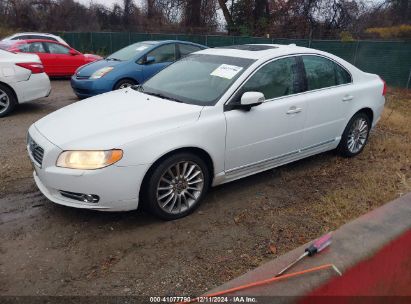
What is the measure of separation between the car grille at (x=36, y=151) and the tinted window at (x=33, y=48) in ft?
28.6

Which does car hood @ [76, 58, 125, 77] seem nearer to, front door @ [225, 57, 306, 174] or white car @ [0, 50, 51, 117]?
white car @ [0, 50, 51, 117]

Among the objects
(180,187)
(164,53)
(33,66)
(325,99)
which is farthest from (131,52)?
(180,187)

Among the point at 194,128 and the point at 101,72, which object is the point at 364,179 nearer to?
the point at 194,128

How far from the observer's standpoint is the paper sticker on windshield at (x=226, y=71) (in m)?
4.10

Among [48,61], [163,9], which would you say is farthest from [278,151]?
[163,9]

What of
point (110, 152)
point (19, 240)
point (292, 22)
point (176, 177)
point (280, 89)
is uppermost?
point (292, 22)

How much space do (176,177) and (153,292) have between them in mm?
1174

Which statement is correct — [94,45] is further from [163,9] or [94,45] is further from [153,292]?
[153,292]

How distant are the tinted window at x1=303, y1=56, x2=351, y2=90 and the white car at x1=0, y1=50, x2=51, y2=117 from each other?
5.39 metres

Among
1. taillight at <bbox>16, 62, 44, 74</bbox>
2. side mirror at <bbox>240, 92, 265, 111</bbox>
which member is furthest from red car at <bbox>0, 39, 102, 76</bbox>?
side mirror at <bbox>240, 92, 265, 111</bbox>

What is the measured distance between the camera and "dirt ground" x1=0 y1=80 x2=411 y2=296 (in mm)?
2908

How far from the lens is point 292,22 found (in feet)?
73.2

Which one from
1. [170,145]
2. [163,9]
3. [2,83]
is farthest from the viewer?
[163,9]

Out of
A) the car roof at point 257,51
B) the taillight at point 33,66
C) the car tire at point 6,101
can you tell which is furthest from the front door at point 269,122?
the car tire at point 6,101
